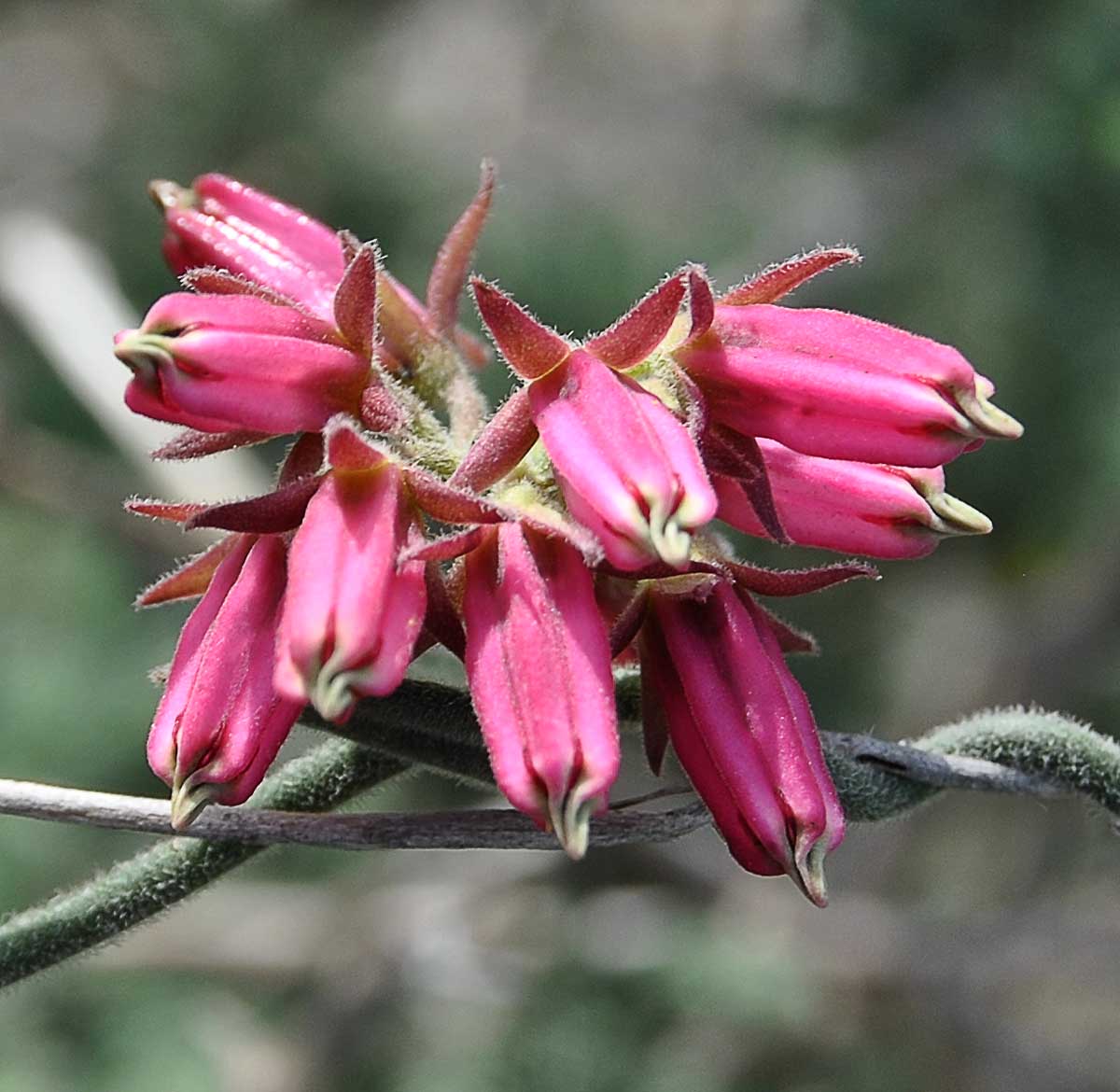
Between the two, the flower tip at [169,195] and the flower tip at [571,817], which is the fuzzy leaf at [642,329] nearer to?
the flower tip at [571,817]

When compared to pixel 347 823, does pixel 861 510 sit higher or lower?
higher

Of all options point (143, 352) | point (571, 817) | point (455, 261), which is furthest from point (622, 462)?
point (455, 261)

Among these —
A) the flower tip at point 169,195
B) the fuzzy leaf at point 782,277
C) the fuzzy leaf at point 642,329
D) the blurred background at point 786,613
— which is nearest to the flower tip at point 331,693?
the fuzzy leaf at point 642,329

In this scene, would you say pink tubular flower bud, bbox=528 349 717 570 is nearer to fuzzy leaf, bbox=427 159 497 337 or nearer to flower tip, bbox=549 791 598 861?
flower tip, bbox=549 791 598 861

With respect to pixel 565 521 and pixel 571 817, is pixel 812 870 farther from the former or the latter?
pixel 565 521

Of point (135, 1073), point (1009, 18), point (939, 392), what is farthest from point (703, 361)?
point (135, 1073)

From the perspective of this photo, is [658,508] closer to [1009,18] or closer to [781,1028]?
[1009,18]

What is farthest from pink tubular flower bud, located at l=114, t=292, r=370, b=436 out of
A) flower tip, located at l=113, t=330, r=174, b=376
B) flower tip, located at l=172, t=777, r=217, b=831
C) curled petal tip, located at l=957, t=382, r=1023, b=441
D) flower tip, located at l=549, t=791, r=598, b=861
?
curled petal tip, located at l=957, t=382, r=1023, b=441
